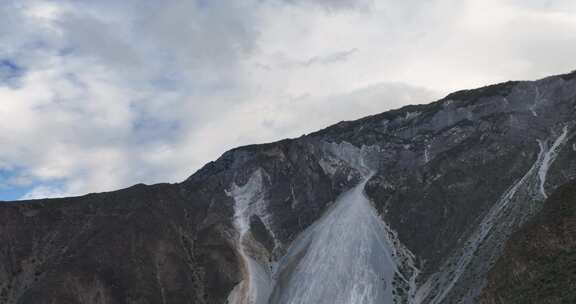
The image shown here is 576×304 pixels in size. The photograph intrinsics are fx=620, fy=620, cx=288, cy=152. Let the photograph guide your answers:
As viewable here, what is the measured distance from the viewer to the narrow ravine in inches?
3243

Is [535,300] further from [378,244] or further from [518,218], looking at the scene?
[378,244]

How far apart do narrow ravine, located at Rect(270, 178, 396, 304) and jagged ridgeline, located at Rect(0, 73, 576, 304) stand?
240 mm

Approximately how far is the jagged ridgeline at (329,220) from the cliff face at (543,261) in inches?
195

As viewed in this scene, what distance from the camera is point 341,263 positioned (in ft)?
289

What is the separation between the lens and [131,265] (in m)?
91.0

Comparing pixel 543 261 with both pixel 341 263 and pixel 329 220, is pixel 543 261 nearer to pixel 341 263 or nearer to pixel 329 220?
pixel 341 263

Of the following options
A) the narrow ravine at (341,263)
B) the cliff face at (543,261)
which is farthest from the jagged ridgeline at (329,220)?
the cliff face at (543,261)

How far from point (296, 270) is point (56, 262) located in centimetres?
3593

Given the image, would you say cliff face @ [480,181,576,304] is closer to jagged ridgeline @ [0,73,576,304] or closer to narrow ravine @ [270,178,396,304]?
jagged ridgeline @ [0,73,576,304]

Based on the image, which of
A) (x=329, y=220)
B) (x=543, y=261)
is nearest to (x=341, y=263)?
(x=329, y=220)

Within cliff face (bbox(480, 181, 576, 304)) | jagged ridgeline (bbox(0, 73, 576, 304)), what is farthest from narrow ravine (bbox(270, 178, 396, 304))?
cliff face (bbox(480, 181, 576, 304))

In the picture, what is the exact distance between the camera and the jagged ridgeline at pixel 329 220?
81.1m

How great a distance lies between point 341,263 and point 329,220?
14862 mm

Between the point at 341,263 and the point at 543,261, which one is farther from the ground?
the point at 341,263
